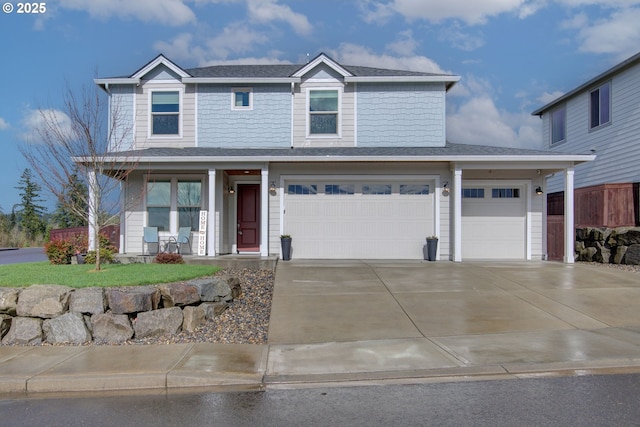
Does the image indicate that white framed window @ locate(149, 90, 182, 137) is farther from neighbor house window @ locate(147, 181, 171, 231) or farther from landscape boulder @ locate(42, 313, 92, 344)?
landscape boulder @ locate(42, 313, 92, 344)

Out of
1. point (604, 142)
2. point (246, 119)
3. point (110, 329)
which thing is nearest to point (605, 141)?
point (604, 142)

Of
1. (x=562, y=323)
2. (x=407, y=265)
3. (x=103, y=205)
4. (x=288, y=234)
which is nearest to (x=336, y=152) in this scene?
(x=288, y=234)

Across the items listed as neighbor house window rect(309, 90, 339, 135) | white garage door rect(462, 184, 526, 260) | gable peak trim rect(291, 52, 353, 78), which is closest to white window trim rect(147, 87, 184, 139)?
gable peak trim rect(291, 52, 353, 78)

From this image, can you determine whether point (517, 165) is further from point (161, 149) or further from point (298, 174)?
point (161, 149)

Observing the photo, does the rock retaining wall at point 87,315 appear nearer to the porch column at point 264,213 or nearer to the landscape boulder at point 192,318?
the landscape boulder at point 192,318

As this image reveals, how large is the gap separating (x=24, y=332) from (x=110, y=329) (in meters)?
1.33

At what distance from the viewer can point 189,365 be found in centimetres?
580

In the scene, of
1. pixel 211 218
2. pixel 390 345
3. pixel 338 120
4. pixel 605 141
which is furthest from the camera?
pixel 605 141

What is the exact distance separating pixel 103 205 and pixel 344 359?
7.48 meters

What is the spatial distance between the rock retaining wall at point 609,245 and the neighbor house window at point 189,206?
1220 cm

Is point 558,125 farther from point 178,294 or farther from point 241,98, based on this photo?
point 178,294

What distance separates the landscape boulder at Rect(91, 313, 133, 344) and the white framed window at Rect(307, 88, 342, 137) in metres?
9.14

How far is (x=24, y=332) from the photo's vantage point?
7234 millimetres

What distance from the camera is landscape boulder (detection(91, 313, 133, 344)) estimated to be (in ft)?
23.6
